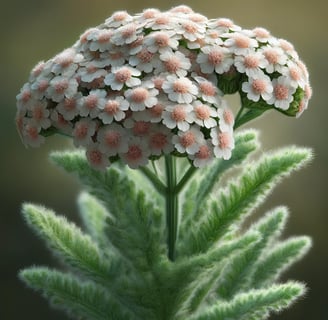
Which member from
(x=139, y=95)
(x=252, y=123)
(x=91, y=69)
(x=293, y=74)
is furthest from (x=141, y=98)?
(x=252, y=123)

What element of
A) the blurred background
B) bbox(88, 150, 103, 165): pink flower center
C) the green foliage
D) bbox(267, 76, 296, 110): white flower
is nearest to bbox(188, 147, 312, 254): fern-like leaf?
the green foliage

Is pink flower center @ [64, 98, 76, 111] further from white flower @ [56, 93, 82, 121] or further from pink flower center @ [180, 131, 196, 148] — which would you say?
pink flower center @ [180, 131, 196, 148]

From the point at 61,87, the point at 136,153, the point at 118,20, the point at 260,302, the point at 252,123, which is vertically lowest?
the point at 260,302

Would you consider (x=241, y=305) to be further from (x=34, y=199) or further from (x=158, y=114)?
(x=34, y=199)

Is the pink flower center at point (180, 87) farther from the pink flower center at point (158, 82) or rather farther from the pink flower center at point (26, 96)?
the pink flower center at point (26, 96)

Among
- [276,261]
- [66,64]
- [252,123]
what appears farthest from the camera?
[252,123]

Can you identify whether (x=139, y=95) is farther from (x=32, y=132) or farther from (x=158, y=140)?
(x=32, y=132)
